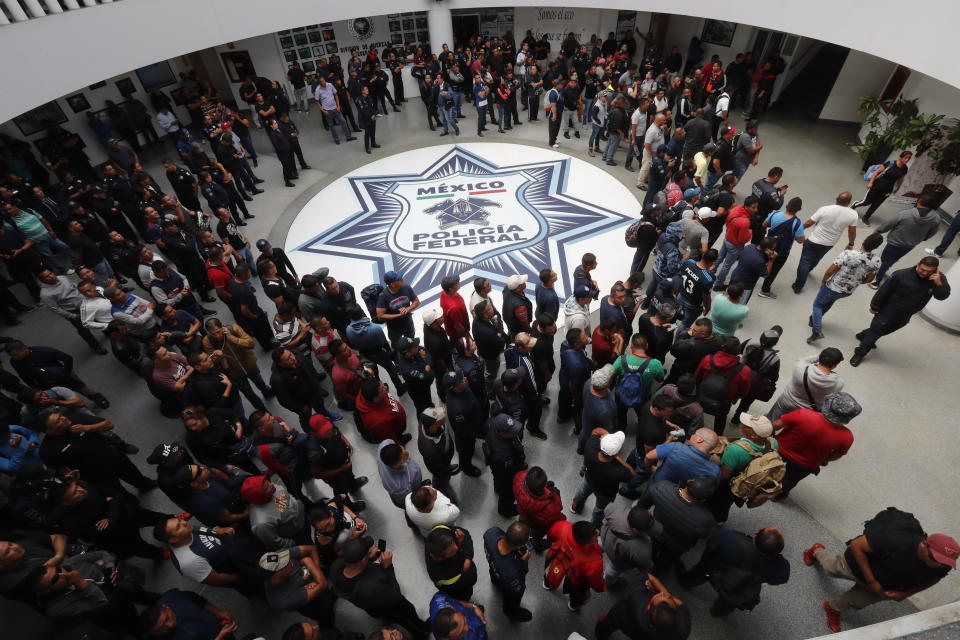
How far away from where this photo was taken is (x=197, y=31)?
30.5ft

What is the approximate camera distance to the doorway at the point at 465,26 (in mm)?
15352

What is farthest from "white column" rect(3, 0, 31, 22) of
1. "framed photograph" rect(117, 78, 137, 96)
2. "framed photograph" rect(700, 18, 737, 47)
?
"framed photograph" rect(700, 18, 737, 47)

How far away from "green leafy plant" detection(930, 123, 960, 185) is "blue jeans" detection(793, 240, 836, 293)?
2.68m

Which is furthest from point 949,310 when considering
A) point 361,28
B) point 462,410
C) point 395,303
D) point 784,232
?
point 361,28

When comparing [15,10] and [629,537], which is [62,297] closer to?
[15,10]

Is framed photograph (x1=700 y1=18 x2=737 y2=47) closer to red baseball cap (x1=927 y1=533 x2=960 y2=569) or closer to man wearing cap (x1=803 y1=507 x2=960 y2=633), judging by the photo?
man wearing cap (x1=803 y1=507 x2=960 y2=633)

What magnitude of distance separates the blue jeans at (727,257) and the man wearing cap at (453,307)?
3725mm

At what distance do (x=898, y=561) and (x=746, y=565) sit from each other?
92 cm

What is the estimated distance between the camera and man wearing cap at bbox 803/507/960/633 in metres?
2.76

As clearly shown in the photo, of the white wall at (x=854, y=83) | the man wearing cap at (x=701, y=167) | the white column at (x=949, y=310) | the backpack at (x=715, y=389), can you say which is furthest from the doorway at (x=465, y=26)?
the backpack at (x=715, y=389)

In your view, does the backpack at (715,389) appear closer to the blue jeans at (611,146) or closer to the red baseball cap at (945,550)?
the red baseball cap at (945,550)

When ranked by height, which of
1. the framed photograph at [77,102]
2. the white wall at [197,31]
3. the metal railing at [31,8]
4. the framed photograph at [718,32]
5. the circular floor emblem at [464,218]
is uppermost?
the metal railing at [31,8]

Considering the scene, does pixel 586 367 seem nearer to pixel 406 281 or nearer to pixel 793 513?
pixel 793 513

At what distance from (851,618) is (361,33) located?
1712cm
